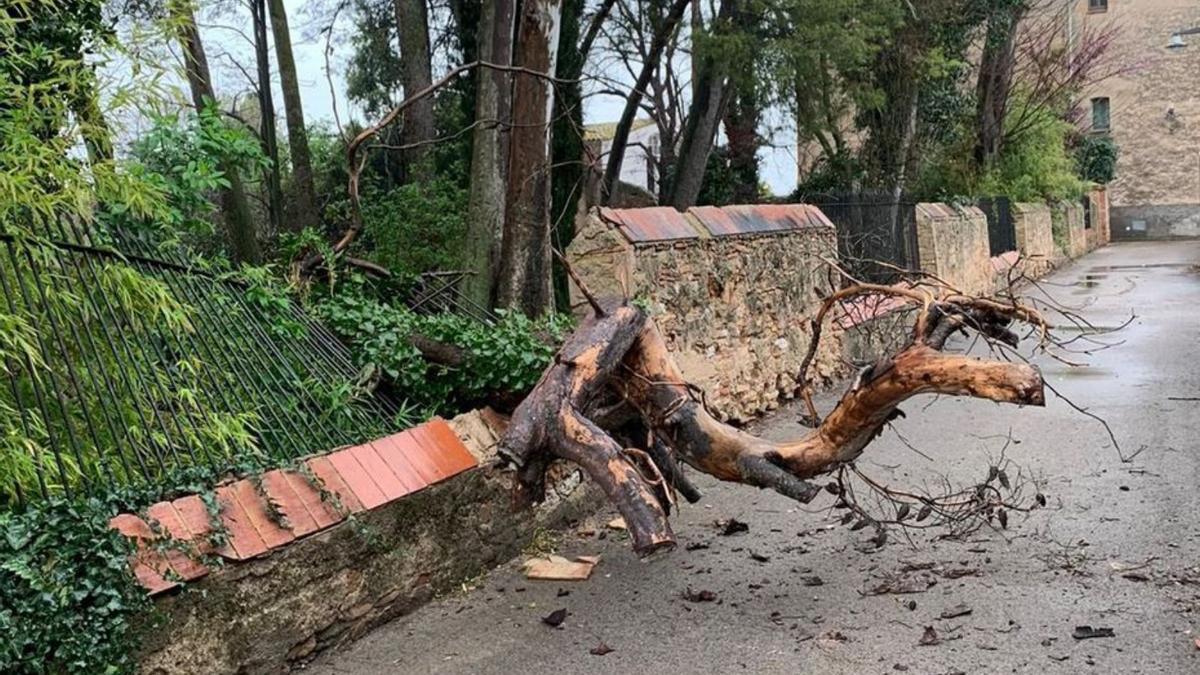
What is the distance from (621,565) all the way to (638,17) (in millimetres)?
18530

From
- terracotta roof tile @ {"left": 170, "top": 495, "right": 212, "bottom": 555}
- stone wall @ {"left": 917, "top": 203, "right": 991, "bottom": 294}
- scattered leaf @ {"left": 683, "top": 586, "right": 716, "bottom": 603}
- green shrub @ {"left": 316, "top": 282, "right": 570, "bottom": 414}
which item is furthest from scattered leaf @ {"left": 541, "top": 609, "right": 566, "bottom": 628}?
stone wall @ {"left": 917, "top": 203, "right": 991, "bottom": 294}

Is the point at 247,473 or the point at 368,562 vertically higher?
the point at 247,473

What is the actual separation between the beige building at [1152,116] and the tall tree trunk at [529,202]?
39.0 metres

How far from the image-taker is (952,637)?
4.05 metres

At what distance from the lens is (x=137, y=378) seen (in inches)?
163

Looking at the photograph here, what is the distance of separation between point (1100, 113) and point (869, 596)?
4484 centimetres

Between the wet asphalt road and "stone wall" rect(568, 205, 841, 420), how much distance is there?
1494 mm

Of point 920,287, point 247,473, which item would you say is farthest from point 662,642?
point 920,287

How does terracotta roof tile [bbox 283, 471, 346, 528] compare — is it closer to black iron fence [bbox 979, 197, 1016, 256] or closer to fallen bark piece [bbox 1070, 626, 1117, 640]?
fallen bark piece [bbox 1070, 626, 1117, 640]

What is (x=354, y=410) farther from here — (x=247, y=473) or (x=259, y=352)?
(x=247, y=473)

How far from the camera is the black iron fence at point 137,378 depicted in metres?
3.60

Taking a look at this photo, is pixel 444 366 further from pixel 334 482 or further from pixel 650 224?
pixel 650 224

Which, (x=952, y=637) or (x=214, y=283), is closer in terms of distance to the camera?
(x=952, y=637)

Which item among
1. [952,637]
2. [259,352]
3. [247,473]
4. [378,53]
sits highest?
[378,53]
